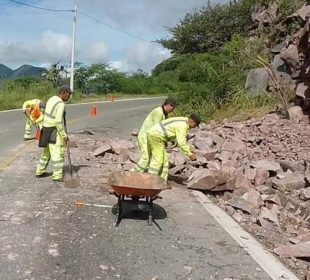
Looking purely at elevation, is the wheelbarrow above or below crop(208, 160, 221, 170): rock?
above

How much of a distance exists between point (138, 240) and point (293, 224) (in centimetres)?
304

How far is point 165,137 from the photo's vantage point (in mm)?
8164

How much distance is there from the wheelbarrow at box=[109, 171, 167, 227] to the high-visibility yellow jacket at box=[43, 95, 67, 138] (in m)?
2.27

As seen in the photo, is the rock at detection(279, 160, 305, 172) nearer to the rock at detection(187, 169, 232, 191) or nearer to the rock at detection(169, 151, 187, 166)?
the rock at detection(169, 151, 187, 166)

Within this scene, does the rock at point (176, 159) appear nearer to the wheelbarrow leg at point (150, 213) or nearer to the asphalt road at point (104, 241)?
the asphalt road at point (104, 241)

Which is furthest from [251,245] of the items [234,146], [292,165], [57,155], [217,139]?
[217,139]

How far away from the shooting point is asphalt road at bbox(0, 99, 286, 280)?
5.03m

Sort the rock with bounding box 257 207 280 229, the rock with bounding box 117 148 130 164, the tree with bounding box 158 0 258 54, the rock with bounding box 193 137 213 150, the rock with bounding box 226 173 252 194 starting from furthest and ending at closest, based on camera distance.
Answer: the tree with bounding box 158 0 258 54 < the rock with bounding box 193 137 213 150 < the rock with bounding box 117 148 130 164 < the rock with bounding box 226 173 252 194 < the rock with bounding box 257 207 280 229

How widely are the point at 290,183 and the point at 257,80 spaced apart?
996 centimetres

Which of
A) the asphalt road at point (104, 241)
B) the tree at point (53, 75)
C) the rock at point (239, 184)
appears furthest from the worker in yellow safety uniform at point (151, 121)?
the tree at point (53, 75)

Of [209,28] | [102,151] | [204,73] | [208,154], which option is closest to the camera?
[208,154]

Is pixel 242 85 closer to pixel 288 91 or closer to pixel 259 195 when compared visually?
pixel 288 91

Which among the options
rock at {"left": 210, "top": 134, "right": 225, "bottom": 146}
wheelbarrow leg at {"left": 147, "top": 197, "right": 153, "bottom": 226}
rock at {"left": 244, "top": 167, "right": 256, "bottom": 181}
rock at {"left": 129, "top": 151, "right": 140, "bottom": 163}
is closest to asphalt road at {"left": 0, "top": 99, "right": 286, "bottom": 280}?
wheelbarrow leg at {"left": 147, "top": 197, "right": 153, "bottom": 226}

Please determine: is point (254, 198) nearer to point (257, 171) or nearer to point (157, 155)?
point (157, 155)
